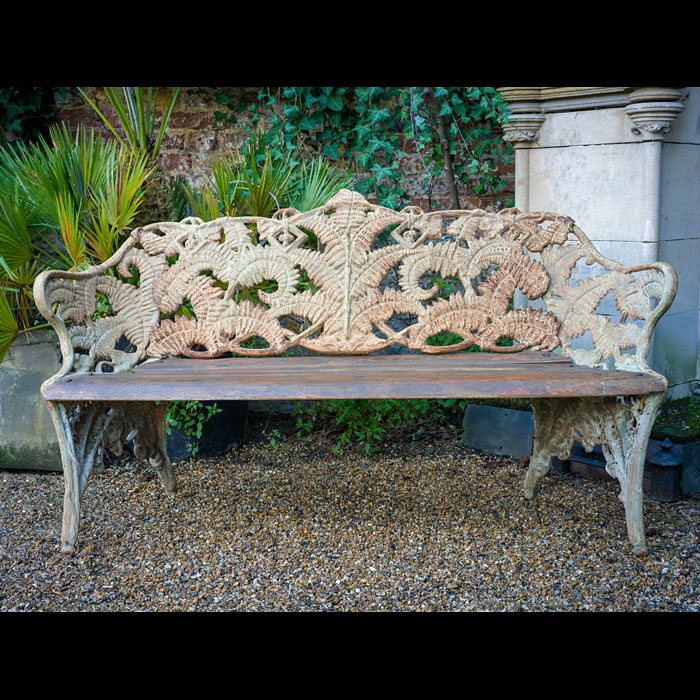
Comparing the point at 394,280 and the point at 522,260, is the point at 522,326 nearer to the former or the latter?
the point at 522,260

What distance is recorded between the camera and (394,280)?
15.5 ft

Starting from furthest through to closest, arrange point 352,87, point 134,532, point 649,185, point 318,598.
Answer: point 352,87, point 649,185, point 134,532, point 318,598

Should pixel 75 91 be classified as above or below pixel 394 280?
above

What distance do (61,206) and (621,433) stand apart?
7.75 ft

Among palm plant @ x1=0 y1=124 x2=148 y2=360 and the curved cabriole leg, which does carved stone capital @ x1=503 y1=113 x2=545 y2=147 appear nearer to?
palm plant @ x1=0 y1=124 x2=148 y2=360

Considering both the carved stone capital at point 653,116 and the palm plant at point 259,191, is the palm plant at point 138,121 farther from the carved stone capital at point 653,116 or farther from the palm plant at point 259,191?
the carved stone capital at point 653,116

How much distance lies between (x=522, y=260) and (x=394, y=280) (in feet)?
4.82

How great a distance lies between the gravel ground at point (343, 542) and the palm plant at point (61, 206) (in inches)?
36.0

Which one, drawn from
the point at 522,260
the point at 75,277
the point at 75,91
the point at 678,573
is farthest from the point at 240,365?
the point at 75,91

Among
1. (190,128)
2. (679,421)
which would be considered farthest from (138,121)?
(679,421)

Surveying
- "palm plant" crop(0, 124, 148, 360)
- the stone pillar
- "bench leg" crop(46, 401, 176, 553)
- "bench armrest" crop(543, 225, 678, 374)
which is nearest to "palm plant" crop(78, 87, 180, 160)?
"palm plant" crop(0, 124, 148, 360)

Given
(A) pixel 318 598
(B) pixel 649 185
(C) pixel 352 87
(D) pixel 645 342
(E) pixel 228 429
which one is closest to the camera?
(A) pixel 318 598

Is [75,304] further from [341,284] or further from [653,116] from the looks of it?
[653,116]

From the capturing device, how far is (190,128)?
4.86 meters
